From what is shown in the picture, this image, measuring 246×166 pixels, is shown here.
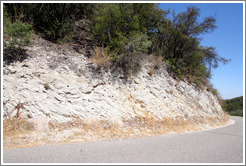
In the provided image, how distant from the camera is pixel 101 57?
28.4 ft

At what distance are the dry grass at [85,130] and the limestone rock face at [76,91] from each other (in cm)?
31

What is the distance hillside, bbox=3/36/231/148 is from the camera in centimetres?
536

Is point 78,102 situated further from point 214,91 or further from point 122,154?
point 214,91

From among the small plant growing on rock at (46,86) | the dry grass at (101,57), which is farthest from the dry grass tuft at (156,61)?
the small plant growing on rock at (46,86)

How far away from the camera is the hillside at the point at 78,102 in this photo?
17.6 feet

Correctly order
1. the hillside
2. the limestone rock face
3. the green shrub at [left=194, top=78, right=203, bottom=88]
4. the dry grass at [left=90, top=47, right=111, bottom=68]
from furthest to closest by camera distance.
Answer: the green shrub at [left=194, top=78, right=203, bottom=88] → the dry grass at [left=90, top=47, right=111, bottom=68] → the limestone rock face → the hillside

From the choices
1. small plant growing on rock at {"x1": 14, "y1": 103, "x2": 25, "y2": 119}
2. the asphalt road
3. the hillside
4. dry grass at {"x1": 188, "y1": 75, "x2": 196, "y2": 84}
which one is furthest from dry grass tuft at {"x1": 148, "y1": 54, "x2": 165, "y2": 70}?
small plant growing on rock at {"x1": 14, "y1": 103, "x2": 25, "y2": 119}

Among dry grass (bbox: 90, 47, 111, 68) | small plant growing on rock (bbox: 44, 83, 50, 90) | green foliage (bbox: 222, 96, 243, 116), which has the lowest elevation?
green foliage (bbox: 222, 96, 243, 116)

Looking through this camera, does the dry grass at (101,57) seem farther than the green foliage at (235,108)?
No

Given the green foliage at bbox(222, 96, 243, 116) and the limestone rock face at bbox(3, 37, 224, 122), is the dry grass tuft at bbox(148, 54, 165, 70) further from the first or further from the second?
the green foliage at bbox(222, 96, 243, 116)

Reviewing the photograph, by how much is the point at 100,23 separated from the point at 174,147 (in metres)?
7.62

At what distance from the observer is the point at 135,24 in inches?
368

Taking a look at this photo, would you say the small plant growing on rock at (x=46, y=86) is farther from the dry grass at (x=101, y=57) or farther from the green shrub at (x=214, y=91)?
the green shrub at (x=214, y=91)

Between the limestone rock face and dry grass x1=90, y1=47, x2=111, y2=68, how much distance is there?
0.29 meters
